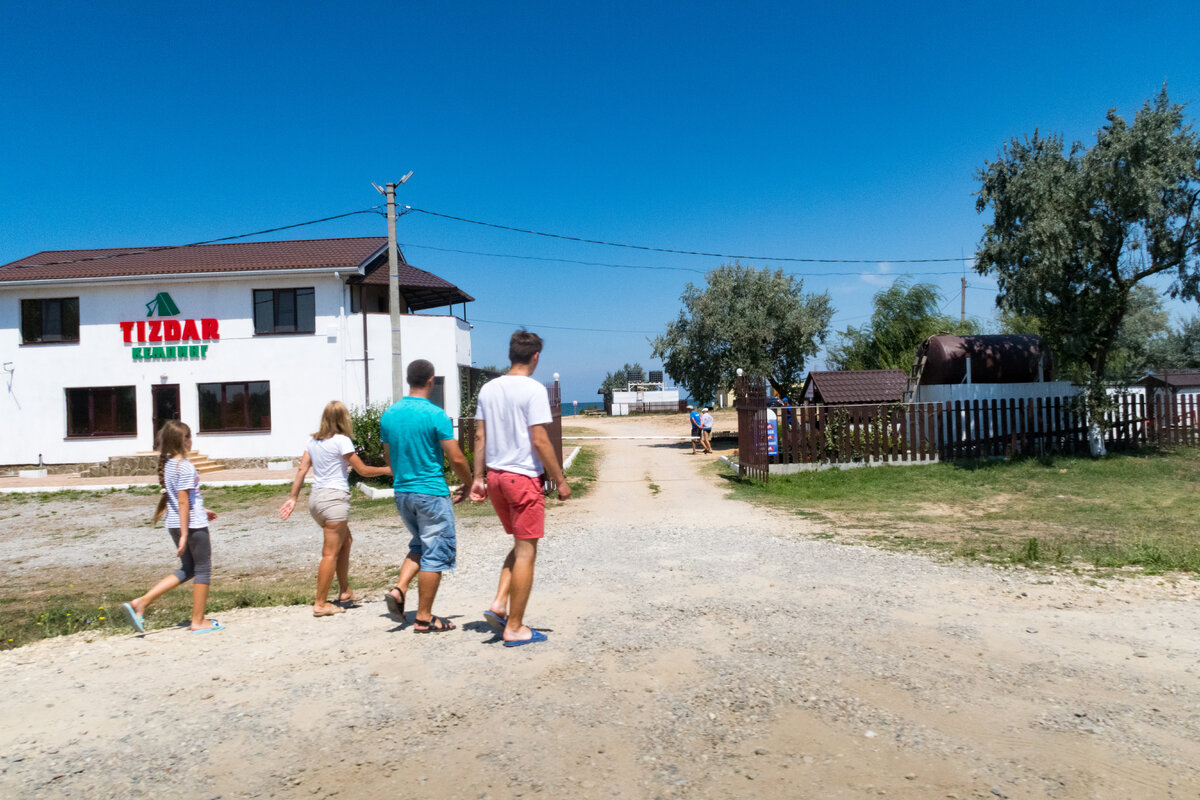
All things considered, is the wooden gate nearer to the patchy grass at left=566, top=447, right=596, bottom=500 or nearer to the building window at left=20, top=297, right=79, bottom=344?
the patchy grass at left=566, top=447, right=596, bottom=500

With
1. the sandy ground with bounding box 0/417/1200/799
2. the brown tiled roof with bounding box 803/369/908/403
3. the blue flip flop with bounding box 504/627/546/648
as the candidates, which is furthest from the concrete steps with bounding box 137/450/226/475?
the blue flip flop with bounding box 504/627/546/648

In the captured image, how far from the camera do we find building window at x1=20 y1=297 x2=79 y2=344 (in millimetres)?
22781

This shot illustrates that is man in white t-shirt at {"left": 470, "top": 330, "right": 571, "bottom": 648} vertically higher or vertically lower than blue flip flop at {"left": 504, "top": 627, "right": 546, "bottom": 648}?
higher

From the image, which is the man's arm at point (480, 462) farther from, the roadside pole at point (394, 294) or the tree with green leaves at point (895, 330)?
the tree with green leaves at point (895, 330)

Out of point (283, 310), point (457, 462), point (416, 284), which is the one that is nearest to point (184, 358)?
point (283, 310)

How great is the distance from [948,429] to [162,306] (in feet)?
71.3

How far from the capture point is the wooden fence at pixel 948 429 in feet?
54.6

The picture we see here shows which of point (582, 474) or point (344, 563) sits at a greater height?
point (344, 563)

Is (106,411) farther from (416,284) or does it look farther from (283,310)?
(416,284)

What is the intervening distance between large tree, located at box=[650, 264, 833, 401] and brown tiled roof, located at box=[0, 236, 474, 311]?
8582 millimetres

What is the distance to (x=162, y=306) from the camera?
2256 centimetres

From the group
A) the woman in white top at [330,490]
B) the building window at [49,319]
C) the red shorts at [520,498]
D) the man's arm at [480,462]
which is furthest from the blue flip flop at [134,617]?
the building window at [49,319]

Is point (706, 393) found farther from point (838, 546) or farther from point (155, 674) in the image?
point (155, 674)

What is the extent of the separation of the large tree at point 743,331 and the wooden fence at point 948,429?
10562 millimetres
